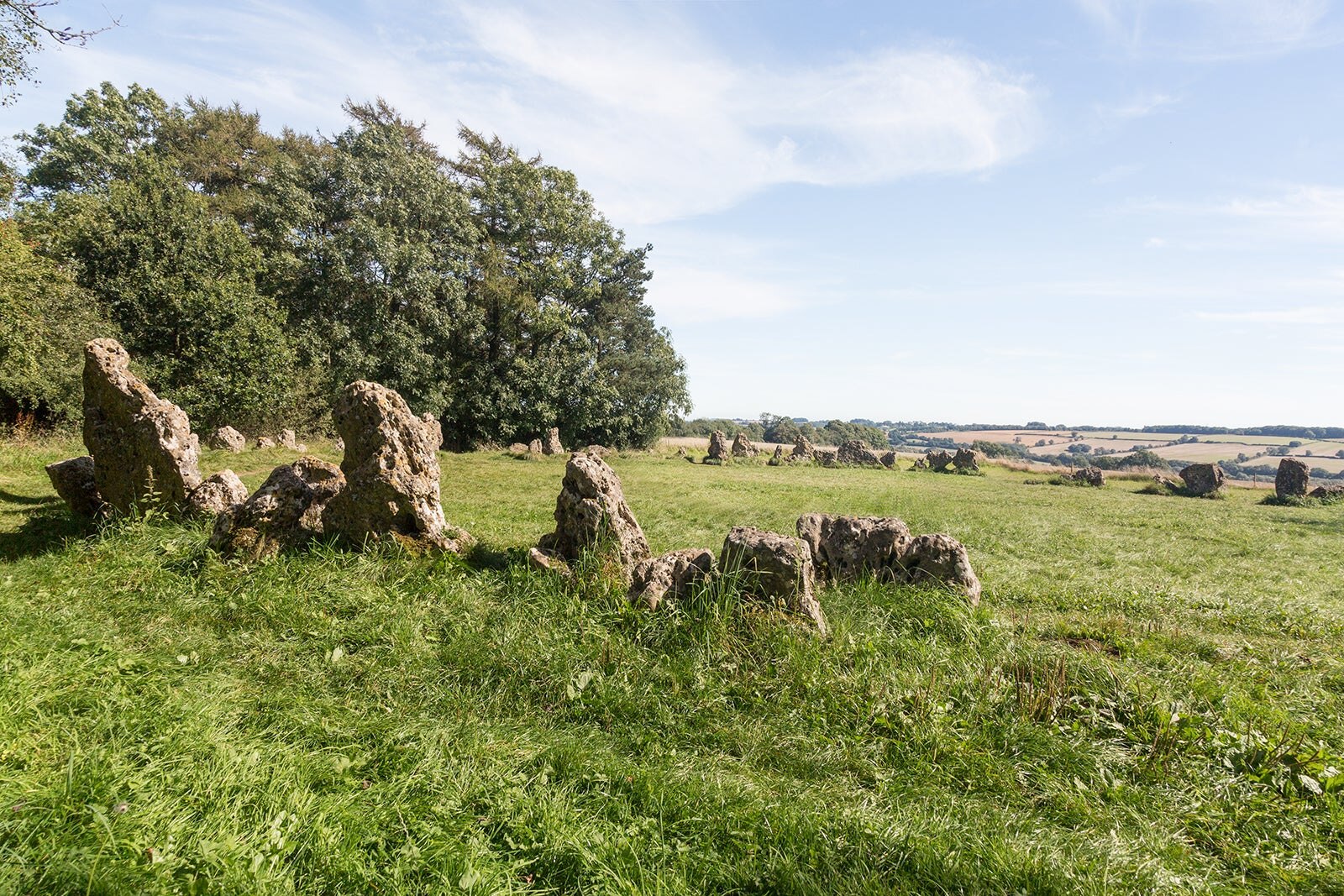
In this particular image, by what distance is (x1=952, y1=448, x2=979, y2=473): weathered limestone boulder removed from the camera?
37250mm

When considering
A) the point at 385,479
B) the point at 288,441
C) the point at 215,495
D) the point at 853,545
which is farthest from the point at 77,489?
the point at 288,441

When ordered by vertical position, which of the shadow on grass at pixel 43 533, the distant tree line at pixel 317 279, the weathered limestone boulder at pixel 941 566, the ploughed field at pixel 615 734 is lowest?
the ploughed field at pixel 615 734

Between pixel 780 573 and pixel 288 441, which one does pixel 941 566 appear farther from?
pixel 288 441

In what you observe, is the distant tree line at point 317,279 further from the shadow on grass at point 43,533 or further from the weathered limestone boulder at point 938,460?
the weathered limestone boulder at point 938,460

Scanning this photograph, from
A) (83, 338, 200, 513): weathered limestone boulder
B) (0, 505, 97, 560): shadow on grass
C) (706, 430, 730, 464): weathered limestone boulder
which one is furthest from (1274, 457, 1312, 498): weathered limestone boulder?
(0, 505, 97, 560): shadow on grass

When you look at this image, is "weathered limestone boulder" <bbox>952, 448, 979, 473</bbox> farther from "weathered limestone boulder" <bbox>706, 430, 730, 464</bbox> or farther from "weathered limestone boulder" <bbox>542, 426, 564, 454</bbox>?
"weathered limestone boulder" <bbox>542, 426, 564, 454</bbox>

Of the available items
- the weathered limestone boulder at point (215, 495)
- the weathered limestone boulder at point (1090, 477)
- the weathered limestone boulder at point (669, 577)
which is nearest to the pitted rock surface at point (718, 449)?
the weathered limestone boulder at point (1090, 477)

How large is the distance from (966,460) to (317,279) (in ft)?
126

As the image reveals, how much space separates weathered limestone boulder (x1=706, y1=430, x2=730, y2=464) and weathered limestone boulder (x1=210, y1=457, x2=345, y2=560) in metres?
25.4

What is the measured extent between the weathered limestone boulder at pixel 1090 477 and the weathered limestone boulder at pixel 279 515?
34.7 m

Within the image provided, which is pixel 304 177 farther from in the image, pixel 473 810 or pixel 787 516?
pixel 473 810

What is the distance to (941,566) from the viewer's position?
716cm

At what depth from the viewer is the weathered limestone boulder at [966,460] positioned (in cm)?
3725

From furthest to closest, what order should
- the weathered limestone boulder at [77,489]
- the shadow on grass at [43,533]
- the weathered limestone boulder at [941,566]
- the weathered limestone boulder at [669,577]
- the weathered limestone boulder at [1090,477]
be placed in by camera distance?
1. the weathered limestone boulder at [1090,477]
2. the weathered limestone boulder at [77,489]
3. the shadow on grass at [43,533]
4. the weathered limestone boulder at [941,566]
5. the weathered limestone boulder at [669,577]
